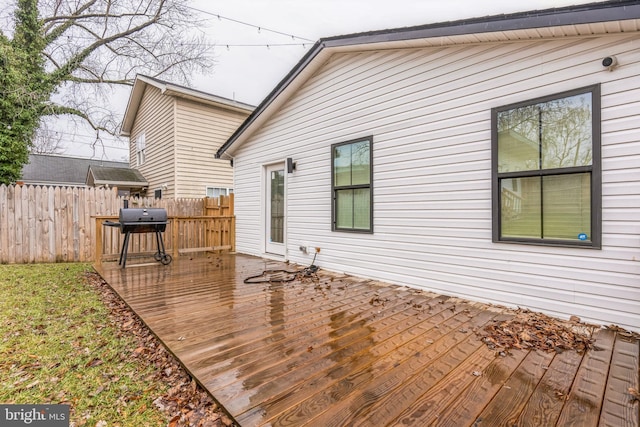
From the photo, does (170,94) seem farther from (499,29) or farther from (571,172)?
(571,172)

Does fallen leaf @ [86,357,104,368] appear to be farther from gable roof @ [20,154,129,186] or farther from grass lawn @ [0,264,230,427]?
gable roof @ [20,154,129,186]

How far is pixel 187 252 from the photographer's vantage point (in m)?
7.91

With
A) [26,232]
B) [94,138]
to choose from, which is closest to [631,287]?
A: [26,232]

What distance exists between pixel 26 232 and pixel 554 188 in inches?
392

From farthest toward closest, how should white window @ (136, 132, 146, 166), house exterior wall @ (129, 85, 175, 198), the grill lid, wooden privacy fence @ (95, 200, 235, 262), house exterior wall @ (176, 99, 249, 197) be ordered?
white window @ (136, 132, 146, 166), house exterior wall @ (129, 85, 175, 198), house exterior wall @ (176, 99, 249, 197), wooden privacy fence @ (95, 200, 235, 262), the grill lid

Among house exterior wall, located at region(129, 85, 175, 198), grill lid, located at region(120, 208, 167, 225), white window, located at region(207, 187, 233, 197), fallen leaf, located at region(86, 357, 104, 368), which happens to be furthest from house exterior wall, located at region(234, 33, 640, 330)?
house exterior wall, located at region(129, 85, 175, 198)

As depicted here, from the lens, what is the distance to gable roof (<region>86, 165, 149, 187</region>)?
37.3ft

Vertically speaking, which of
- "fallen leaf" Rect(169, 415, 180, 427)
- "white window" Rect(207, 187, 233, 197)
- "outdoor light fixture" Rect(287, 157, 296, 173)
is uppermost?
"outdoor light fixture" Rect(287, 157, 296, 173)

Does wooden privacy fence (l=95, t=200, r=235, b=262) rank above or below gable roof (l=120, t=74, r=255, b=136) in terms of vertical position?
below

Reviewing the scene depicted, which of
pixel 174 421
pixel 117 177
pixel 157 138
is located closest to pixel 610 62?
pixel 174 421

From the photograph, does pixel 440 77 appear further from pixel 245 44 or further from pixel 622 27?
pixel 245 44

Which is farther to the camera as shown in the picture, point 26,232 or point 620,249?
point 26,232

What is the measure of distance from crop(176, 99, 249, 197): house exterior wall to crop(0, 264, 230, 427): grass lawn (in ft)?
23.4

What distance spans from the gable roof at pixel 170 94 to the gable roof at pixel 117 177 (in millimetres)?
2895
